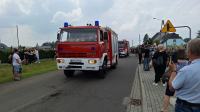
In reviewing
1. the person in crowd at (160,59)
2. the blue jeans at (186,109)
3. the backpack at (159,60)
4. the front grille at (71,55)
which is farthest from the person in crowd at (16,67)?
the blue jeans at (186,109)

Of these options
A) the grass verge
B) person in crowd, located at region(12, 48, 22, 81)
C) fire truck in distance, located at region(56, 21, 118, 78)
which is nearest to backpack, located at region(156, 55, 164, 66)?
Result: fire truck in distance, located at region(56, 21, 118, 78)

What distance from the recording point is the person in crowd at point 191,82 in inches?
177

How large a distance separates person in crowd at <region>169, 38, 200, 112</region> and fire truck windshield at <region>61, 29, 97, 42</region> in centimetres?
1460

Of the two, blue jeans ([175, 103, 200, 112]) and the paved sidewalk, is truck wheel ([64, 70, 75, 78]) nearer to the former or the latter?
the paved sidewalk

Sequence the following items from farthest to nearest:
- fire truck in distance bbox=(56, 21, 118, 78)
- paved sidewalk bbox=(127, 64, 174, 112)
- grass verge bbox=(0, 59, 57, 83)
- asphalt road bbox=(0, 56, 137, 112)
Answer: grass verge bbox=(0, 59, 57, 83) → fire truck in distance bbox=(56, 21, 118, 78) → asphalt road bbox=(0, 56, 137, 112) → paved sidewalk bbox=(127, 64, 174, 112)

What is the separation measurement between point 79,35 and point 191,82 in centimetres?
1505

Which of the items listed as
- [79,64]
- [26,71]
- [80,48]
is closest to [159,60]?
[80,48]

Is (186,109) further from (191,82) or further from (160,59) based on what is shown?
(160,59)

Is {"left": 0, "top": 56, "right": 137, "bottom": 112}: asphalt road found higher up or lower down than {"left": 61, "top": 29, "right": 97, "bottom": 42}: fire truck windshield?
lower down

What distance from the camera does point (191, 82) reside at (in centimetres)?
454

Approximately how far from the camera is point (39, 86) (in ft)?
54.8

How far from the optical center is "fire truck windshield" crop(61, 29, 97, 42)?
19172mm

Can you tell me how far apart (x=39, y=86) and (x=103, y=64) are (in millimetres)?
4437

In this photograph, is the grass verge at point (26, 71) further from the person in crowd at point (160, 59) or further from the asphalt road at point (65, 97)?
the person in crowd at point (160, 59)
